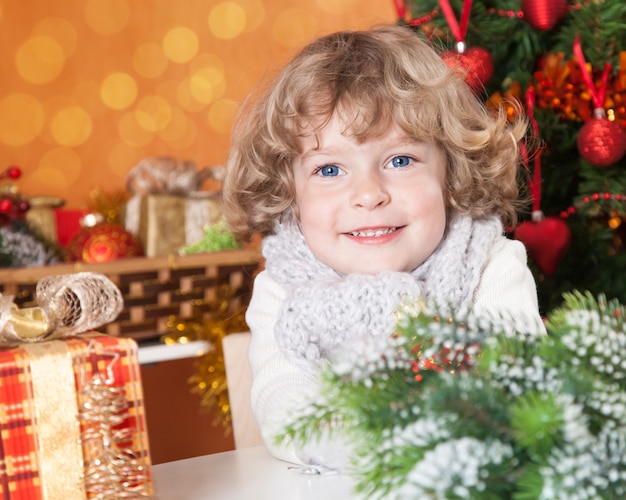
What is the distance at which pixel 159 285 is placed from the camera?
4.77 feet

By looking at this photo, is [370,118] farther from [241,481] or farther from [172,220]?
[172,220]

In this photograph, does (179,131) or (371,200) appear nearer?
(371,200)

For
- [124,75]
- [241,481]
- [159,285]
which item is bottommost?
[241,481]

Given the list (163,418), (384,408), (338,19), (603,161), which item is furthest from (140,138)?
(384,408)

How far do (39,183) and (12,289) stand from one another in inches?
41.8

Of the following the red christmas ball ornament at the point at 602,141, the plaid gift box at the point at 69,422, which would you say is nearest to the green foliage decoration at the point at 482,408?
the plaid gift box at the point at 69,422

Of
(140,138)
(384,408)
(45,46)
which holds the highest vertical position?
(45,46)

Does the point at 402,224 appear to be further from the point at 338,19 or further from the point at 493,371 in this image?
the point at 338,19

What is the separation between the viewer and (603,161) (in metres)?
1.29

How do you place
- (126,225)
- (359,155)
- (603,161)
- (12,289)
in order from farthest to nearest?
(126,225) < (12,289) < (603,161) < (359,155)

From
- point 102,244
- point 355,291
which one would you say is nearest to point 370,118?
point 355,291

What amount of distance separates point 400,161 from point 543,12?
1.50 ft

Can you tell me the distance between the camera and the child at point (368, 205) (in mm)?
936

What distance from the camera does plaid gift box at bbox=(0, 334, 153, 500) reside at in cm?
60
